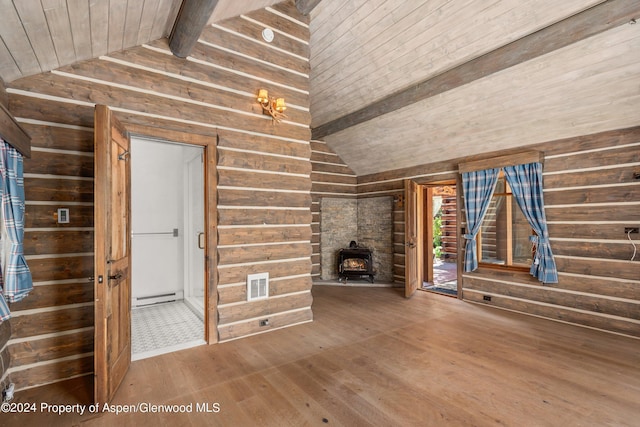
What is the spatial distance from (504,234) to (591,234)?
128 cm

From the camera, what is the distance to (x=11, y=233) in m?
2.14

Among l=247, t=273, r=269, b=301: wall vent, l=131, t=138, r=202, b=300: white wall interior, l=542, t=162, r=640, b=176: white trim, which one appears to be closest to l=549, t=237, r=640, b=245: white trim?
l=542, t=162, r=640, b=176: white trim

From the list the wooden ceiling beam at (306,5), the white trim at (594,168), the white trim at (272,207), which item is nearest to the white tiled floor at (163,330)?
the white trim at (272,207)

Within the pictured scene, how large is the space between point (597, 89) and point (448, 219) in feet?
24.4

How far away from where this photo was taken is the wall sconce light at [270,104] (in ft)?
12.0

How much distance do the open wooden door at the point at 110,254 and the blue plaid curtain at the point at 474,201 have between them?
5.07 m

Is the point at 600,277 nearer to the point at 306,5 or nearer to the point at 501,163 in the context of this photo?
the point at 501,163

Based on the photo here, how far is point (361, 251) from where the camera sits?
6719mm

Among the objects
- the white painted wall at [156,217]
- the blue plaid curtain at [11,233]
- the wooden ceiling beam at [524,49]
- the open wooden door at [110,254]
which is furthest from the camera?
the white painted wall at [156,217]

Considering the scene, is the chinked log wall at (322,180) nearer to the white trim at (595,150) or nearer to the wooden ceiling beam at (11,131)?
the white trim at (595,150)

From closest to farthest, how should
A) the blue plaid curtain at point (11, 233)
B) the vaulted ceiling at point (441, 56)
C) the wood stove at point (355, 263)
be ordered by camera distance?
the blue plaid curtain at point (11, 233) → the vaulted ceiling at point (441, 56) → the wood stove at point (355, 263)

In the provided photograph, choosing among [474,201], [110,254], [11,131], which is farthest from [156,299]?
[474,201]

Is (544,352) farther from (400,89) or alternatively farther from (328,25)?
(328,25)

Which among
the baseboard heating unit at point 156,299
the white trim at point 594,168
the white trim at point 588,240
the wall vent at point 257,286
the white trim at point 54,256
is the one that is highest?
the white trim at point 594,168
